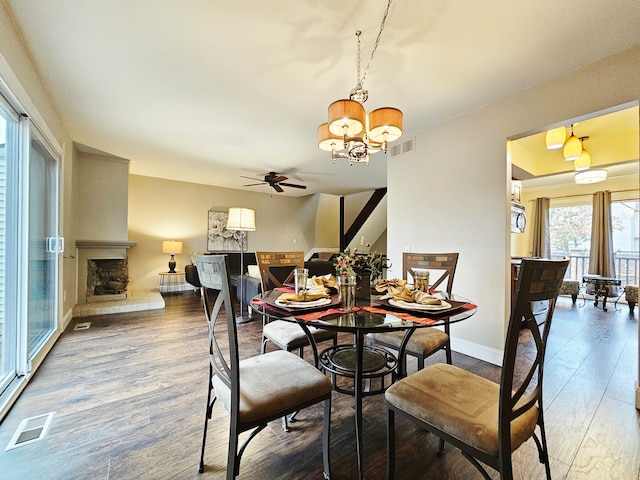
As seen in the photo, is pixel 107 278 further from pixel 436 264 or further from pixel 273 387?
pixel 436 264

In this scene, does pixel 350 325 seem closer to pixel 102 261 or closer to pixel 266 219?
pixel 102 261

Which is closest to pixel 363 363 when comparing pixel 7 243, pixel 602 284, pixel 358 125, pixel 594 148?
pixel 358 125

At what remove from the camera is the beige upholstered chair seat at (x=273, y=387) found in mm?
1087

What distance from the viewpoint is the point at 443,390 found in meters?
1.14

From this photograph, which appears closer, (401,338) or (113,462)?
(113,462)

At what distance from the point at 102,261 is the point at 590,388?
6532mm

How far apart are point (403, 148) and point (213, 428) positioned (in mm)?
3459

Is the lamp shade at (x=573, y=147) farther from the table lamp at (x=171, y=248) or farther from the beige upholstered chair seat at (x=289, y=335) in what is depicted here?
the table lamp at (x=171, y=248)

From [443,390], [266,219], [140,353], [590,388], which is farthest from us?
[266,219]

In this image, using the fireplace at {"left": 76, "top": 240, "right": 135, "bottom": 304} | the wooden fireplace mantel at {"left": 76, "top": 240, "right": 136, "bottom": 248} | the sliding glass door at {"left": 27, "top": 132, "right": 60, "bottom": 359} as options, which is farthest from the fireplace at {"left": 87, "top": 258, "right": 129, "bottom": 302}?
the sliding glass door at {"left": 27, "top": 132, "right": 60, "bottom": 359}

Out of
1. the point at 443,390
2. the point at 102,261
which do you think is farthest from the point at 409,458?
the point at 102,261

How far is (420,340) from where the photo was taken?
5.65 ft

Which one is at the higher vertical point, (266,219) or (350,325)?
(266,219)

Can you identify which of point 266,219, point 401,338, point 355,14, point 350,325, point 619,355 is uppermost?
point 355,14
